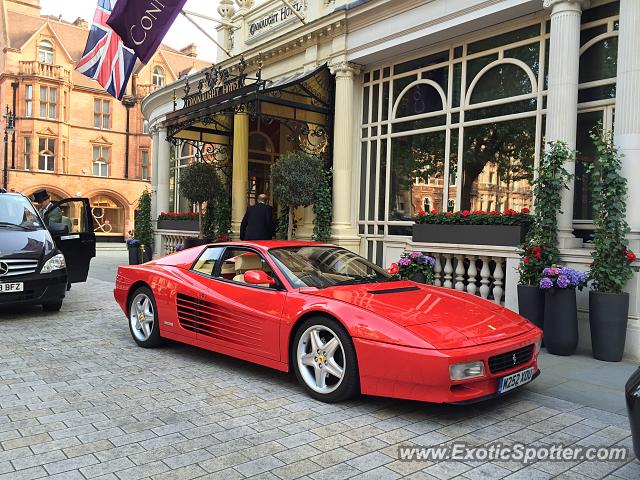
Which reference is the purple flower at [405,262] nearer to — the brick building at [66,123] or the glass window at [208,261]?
the glass window at [208,261]

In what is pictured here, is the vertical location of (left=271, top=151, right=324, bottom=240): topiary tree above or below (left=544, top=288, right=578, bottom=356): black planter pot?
above

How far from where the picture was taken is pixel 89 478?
311 cm

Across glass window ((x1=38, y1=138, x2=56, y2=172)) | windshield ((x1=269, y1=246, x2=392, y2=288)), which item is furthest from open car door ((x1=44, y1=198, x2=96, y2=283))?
glass window ((x1=38, y1=138, x2=56, y2=172))

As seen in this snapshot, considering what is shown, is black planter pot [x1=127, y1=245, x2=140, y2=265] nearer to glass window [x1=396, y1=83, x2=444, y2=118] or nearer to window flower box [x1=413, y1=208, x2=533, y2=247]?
glass window [x1=396, y1=83, x2=444, y2=118]

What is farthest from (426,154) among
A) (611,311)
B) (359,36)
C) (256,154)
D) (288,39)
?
(256,154)

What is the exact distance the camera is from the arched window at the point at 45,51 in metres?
44.6

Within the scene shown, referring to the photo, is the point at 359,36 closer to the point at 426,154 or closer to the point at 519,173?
the point at 426,154

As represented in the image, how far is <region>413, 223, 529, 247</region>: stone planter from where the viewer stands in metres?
7.54

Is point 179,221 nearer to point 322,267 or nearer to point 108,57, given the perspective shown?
point 108,57

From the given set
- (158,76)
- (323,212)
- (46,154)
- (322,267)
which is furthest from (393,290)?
(158,76)

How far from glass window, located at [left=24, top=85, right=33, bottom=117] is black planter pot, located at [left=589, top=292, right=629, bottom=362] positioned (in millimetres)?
46261

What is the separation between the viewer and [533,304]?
677cm

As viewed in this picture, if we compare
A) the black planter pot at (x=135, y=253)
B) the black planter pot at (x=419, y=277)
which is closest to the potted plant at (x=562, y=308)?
the black planter pot at (x=419, y=277)

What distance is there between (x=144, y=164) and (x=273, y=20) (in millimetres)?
38458
